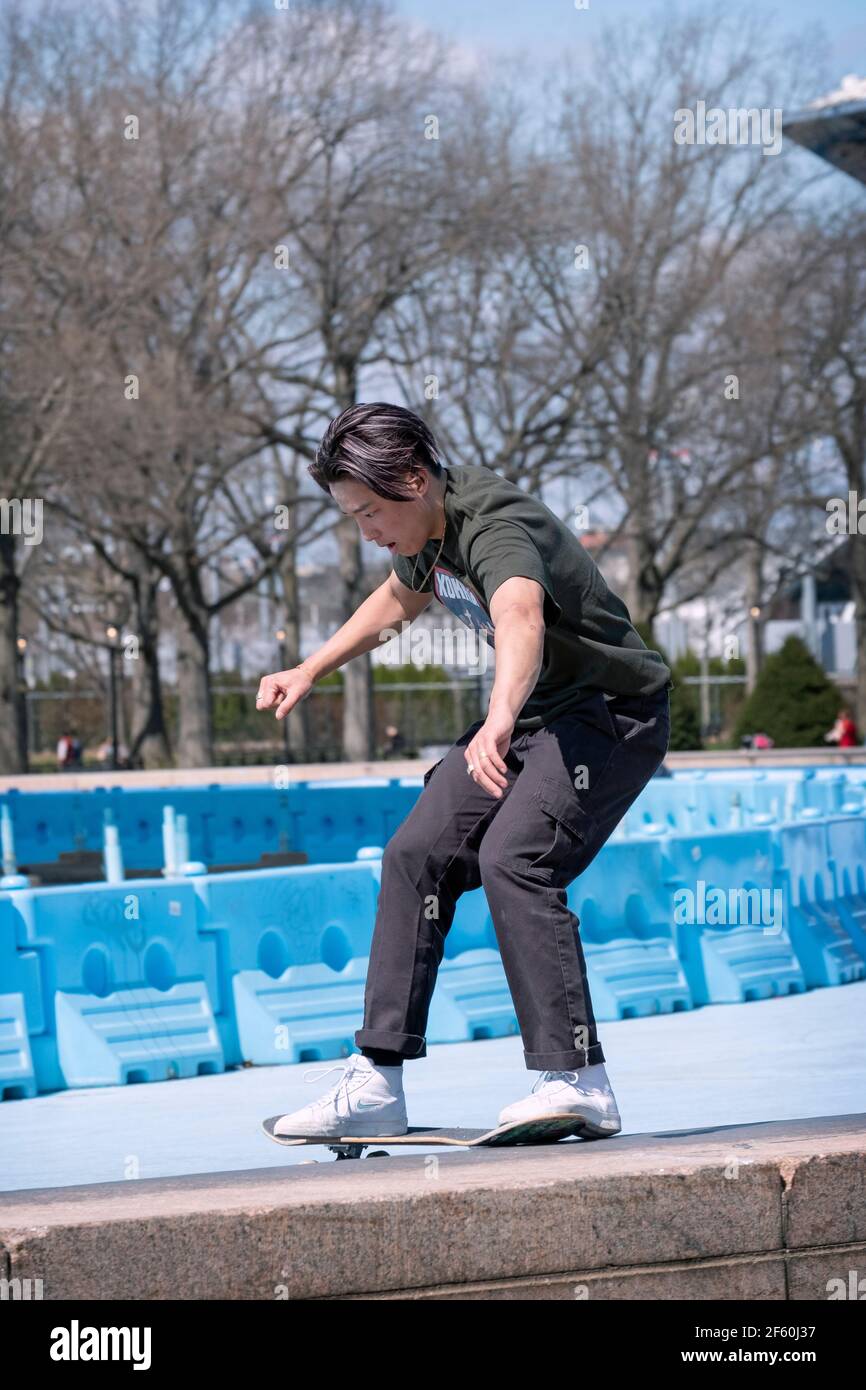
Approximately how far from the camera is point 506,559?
4.02 metres

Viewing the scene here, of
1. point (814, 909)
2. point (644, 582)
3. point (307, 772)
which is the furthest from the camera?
point (644, 582)

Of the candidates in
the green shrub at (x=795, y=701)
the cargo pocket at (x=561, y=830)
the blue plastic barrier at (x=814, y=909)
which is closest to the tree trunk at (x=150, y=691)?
the green shrub at (x=795, y=701)

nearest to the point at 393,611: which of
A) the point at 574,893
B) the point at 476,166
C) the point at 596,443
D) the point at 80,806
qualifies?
the point at 574,893

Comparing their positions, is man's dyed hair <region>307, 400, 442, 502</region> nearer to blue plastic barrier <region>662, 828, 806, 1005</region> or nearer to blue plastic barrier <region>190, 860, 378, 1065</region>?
blue plastic barrier <region>190, 860, 378, 1065</region>

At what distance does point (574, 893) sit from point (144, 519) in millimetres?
22991

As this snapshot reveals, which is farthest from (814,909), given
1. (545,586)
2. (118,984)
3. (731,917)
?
(545,586)

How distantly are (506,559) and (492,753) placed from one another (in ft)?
1.66

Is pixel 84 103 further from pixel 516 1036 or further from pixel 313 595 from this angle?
pixel 313 595

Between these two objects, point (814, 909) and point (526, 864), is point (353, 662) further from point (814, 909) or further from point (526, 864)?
point (526, 864)

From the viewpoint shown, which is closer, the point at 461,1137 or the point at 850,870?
the point at 461,1137

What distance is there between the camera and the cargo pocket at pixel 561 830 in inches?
164

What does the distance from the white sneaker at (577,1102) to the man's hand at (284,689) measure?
42.0 inches

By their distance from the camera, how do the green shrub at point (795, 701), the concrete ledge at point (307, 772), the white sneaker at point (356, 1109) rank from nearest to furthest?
the white sneaker at point (356, 1109) → the concrete ledge at point (307, 772) → the green shrub at point (795, 701)

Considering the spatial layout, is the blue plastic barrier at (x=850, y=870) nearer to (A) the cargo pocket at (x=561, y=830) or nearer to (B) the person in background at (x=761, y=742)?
(A) the cargo pocket at (x=561, y=830)
